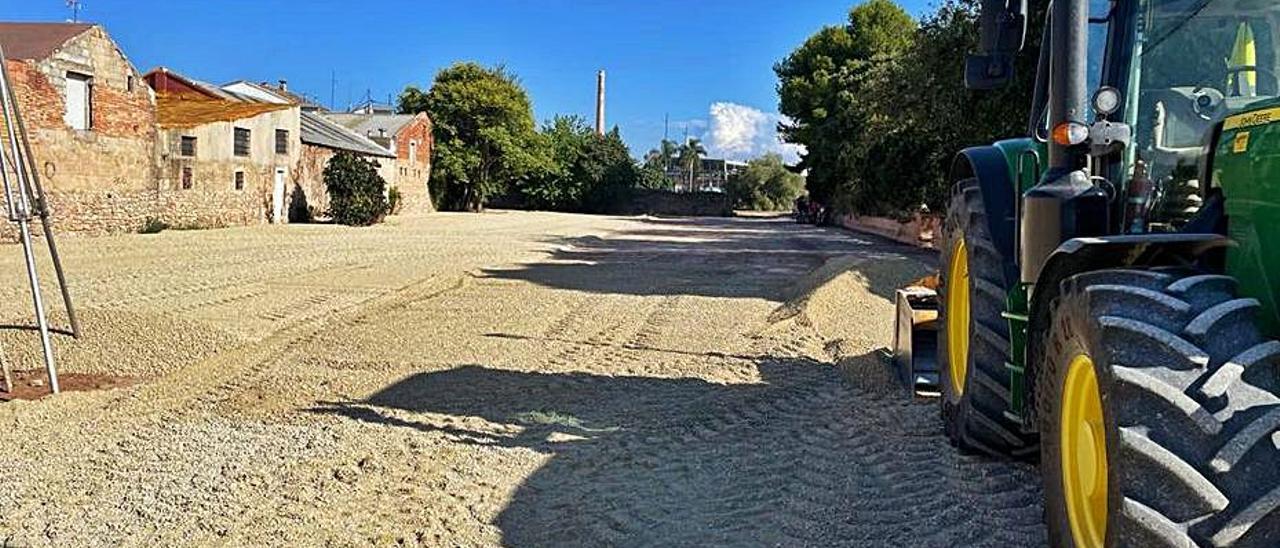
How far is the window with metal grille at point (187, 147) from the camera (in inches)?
1165

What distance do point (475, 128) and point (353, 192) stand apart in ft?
58.1

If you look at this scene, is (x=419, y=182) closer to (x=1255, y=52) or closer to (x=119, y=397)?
(x=119, y=397)

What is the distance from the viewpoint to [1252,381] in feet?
7.89

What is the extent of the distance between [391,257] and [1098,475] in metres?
18.5

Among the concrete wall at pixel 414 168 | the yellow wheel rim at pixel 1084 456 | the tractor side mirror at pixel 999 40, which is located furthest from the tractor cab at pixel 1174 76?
the concrete wall at pixel 414 168

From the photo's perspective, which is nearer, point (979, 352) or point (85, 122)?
point (979, 352)

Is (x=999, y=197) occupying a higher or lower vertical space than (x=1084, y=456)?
higher

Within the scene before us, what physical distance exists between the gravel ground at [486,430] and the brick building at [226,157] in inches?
696

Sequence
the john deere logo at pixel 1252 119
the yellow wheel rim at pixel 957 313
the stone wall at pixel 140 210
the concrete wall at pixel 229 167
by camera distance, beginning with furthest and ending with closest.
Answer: the concrete wall at pixel 229 167 → the stone wall at pixel 140 210 → the yellow wheel rim at pixel 957 313 → the john deere logo at pixel 1252 119

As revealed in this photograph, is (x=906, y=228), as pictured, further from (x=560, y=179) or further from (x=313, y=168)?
(x=560, y=179)

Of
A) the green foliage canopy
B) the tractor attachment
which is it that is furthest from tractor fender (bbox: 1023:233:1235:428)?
the green foliage canopy

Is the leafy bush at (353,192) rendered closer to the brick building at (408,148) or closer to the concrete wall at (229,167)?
the concrete wall at (229,167)

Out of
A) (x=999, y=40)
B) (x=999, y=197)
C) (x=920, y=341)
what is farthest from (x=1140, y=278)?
(x=920, y=341)

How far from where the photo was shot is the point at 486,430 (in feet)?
20.6
